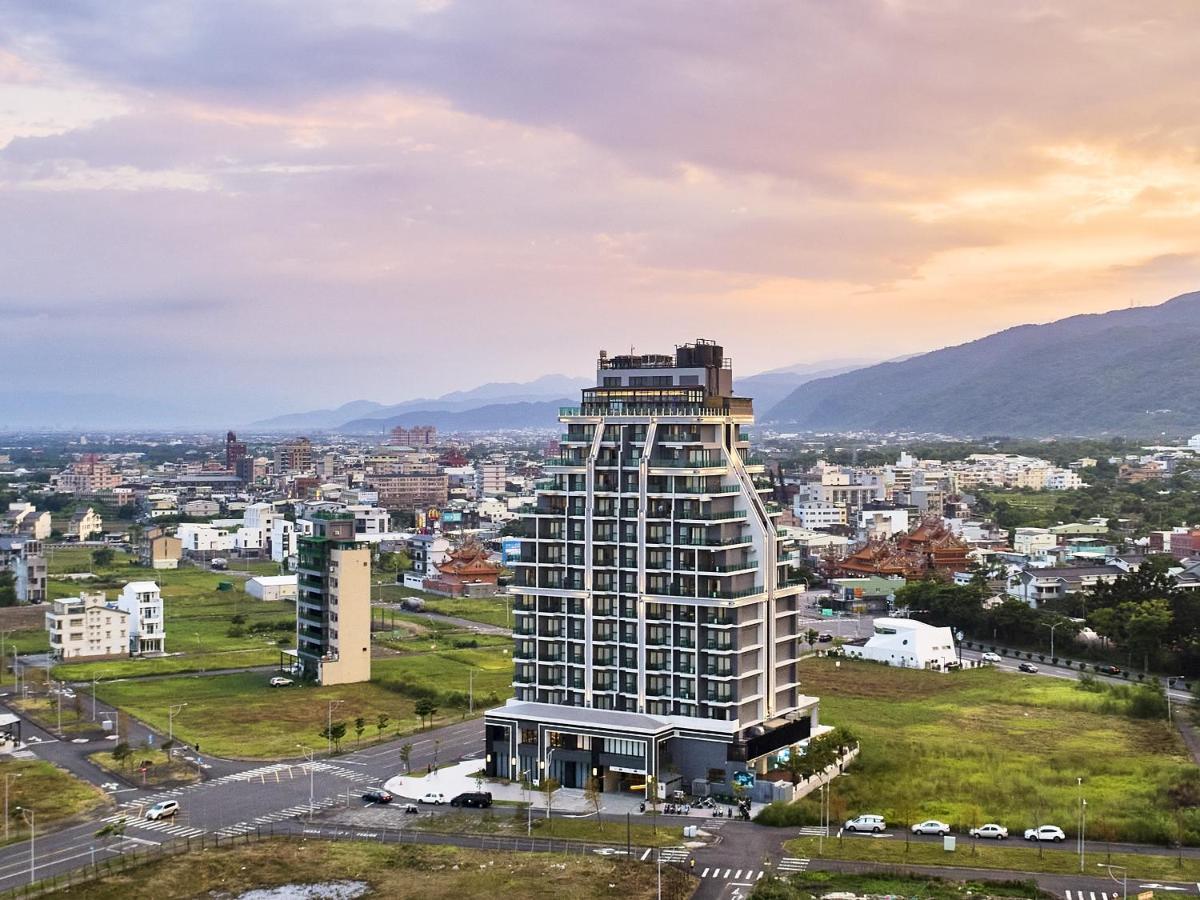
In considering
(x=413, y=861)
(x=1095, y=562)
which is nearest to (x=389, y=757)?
(x=413, y=861)

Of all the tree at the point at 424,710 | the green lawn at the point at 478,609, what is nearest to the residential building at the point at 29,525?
the green lawn at the point at 478,609

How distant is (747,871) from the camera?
1810 inches

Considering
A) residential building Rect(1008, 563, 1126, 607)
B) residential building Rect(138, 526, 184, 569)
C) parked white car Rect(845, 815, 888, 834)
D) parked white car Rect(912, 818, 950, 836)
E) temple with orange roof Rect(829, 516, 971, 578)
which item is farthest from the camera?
residential building Rect(138, 526, 184, 569)

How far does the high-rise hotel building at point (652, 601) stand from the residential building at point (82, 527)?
14571 cm

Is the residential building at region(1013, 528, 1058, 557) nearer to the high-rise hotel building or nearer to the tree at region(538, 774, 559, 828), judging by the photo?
the high-rise hotel building

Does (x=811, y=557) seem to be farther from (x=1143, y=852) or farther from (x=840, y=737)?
(x=1143, y=852)

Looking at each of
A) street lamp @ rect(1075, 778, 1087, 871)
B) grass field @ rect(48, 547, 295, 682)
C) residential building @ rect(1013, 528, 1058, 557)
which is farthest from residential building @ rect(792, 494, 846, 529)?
street lamp @ rect(1075, 778, 1087, 871)

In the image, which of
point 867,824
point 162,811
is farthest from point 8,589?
point 867,824

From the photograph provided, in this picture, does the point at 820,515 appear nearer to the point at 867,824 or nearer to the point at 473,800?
the point at 473,800

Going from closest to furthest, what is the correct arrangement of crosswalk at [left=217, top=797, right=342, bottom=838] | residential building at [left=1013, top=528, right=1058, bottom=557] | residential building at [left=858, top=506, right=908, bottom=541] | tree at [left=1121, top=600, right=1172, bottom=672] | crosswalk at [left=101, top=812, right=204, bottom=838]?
crosswalk at [left=101, top=812, right=204, bottom=838] < crosswalk at [left=217, top=797, right=342, bottom=838] < tree at [left=1121, top=600, right=1172, bottom=672] < residential building at [left=1013, top=528, right=1058, bottom=557] < residential building at [left=858, top=506, right=908, bottom=541]

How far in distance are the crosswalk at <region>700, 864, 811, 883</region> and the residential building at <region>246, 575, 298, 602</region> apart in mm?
92098

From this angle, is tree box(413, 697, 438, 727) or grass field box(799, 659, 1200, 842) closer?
grass field box(799, 659, 1200, 842)

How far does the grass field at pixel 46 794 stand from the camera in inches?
2106

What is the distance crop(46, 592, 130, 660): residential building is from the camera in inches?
3752
